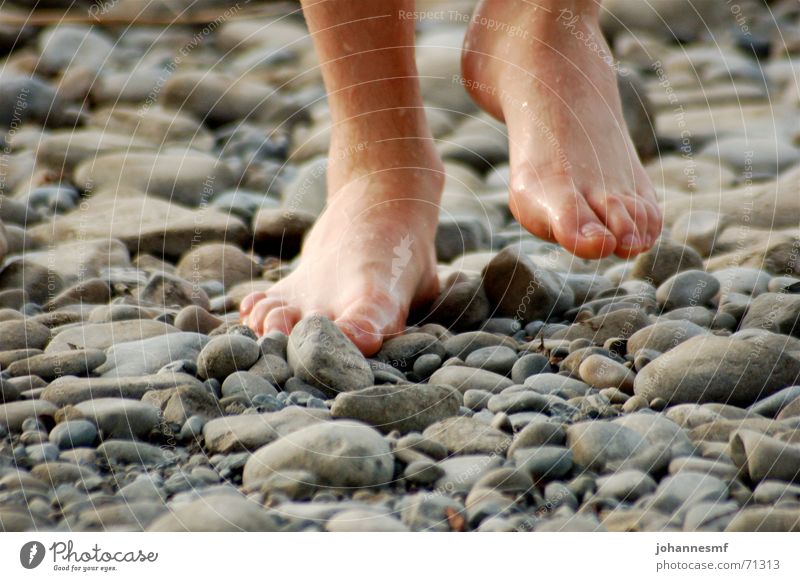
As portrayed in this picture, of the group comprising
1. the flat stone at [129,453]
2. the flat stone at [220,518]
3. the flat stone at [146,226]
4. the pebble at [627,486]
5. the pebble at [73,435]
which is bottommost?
the pebble at [627,486]

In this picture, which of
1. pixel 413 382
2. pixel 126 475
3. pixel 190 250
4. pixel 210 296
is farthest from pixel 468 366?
pixel 190 250

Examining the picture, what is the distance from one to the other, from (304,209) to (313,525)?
1208 millimetres

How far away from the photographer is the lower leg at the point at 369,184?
1.47 m

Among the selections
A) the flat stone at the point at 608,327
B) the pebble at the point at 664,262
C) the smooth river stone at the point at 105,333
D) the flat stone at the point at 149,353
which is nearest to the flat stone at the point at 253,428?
the flat stone at the point at 149,353

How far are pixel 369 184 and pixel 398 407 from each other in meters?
0.52

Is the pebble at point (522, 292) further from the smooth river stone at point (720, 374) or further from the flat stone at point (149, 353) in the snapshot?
the flat stone at point (149, 353)

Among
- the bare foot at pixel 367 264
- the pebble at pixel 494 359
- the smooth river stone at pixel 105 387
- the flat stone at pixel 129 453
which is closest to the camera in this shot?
the flat stone at pixel 129 453

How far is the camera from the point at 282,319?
144cm

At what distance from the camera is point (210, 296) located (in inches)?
67.2

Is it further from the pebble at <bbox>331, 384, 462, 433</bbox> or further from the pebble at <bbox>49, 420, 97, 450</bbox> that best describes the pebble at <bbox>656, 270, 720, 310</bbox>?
the pebble at <bbox>49, 420, 97, 450</bbox>

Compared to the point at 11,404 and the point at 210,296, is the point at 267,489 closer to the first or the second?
the point at 11,404

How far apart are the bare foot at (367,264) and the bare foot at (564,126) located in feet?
0.53

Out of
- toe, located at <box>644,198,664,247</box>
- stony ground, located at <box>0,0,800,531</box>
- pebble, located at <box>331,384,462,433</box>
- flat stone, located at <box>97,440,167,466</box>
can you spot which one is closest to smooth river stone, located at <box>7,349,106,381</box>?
stony ground, located at <box>0,0,800,531</box>

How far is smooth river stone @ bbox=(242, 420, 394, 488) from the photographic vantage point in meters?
1.02
